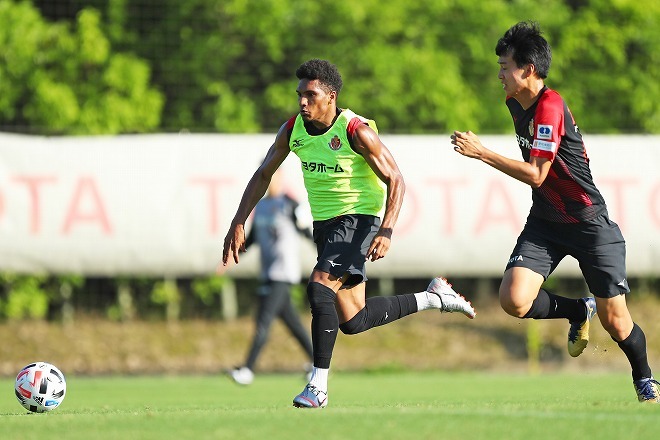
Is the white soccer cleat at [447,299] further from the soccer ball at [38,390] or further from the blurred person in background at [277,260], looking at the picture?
the blurred person in background at [277,260]

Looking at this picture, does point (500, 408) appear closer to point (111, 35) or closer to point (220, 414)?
point (220, 414)

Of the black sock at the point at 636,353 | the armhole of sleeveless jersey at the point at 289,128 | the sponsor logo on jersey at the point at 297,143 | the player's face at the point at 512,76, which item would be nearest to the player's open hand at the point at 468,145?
the player's face at the point at 512,76

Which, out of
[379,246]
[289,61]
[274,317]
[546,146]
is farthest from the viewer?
[289,61]

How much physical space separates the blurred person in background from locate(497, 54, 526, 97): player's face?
5.86 metres

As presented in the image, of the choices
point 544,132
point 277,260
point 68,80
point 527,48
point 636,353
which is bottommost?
point 277,260

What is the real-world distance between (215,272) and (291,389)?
307cm

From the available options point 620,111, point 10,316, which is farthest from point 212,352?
point 620,111

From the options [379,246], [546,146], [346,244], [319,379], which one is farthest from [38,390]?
[546,146]

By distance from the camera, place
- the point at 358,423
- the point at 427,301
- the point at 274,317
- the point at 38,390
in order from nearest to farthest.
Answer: the point at 358,423
the point at 38,390
the point at 427,301
the point at 274,317

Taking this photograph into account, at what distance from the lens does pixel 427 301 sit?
923 centimetres

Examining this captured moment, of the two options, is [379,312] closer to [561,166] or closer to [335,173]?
[335,173]

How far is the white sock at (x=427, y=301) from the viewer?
9211 millimetres

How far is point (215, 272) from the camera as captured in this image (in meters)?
15.8

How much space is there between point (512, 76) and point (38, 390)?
→ 3798 mm
